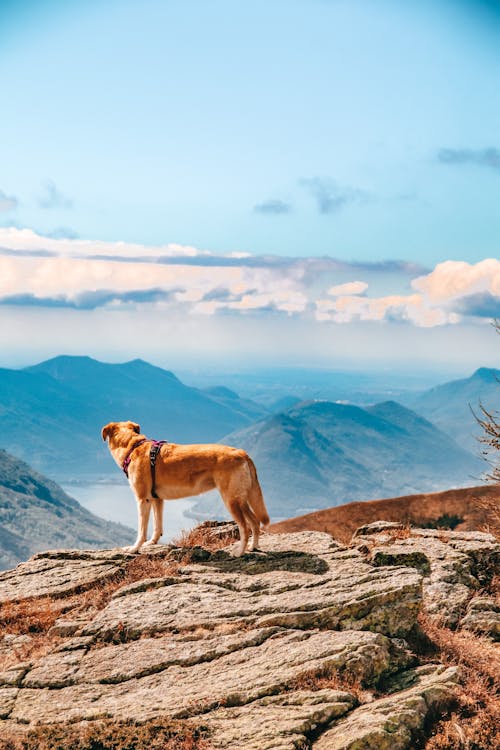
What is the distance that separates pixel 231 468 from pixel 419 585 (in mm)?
3910

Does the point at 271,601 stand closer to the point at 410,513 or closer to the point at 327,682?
the point at 327,682

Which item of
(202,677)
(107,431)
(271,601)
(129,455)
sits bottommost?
(202,677)

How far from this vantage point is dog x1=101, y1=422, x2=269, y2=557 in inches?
475

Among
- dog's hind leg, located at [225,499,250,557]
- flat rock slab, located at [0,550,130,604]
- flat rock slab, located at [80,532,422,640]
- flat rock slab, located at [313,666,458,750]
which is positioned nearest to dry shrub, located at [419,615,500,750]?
flat rock slab, located at [313,666,458,750]

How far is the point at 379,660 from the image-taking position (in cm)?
861

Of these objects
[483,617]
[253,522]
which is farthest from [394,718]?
[253,522]

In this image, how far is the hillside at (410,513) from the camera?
197 ft

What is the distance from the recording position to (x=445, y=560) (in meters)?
13.0

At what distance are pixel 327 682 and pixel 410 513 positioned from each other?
60545 millimetres

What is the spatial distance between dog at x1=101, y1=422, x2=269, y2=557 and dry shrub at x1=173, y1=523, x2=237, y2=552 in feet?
2.84

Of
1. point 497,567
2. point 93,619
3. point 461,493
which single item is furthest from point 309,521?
point 93,619

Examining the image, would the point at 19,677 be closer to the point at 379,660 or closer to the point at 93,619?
the point at 93,619

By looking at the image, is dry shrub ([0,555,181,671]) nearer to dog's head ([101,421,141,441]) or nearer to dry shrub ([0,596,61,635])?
dry shrub ([0,596,61,635])

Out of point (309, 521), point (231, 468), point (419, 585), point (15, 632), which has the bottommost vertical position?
point (309, 521)
